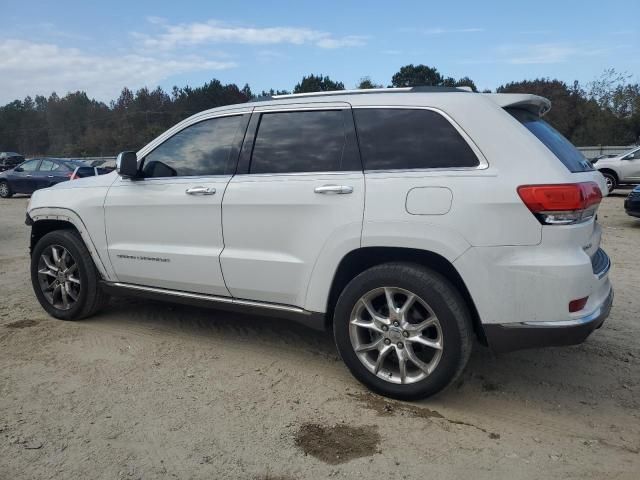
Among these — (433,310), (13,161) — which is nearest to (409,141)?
(433,310)

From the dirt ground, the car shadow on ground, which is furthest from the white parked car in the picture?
the car shadow on ground

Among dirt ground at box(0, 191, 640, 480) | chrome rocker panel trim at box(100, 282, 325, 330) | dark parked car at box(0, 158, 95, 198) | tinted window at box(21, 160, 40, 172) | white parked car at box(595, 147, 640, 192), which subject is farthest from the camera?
tinted window at box(21, 160, 40, 172)

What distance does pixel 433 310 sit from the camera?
3.26m

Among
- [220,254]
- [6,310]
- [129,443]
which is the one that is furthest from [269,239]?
[6,310]

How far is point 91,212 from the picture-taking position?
4738 mm

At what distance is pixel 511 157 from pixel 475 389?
1575 millimetres

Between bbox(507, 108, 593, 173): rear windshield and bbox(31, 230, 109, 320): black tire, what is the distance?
364cm

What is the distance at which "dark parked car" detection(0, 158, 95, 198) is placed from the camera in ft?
62.1

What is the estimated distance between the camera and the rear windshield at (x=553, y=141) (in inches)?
131

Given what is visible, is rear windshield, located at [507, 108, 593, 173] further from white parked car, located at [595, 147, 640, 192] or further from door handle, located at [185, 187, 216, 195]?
white parked car, located at [595, 147, 640, 192]

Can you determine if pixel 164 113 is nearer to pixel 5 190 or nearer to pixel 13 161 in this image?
pixel 13 161

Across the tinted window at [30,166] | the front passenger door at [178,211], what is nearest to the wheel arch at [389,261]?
the front passenger door at [178,211]

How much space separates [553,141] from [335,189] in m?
1.39

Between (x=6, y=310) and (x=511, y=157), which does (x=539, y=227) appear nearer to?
(x=511, y=157)
